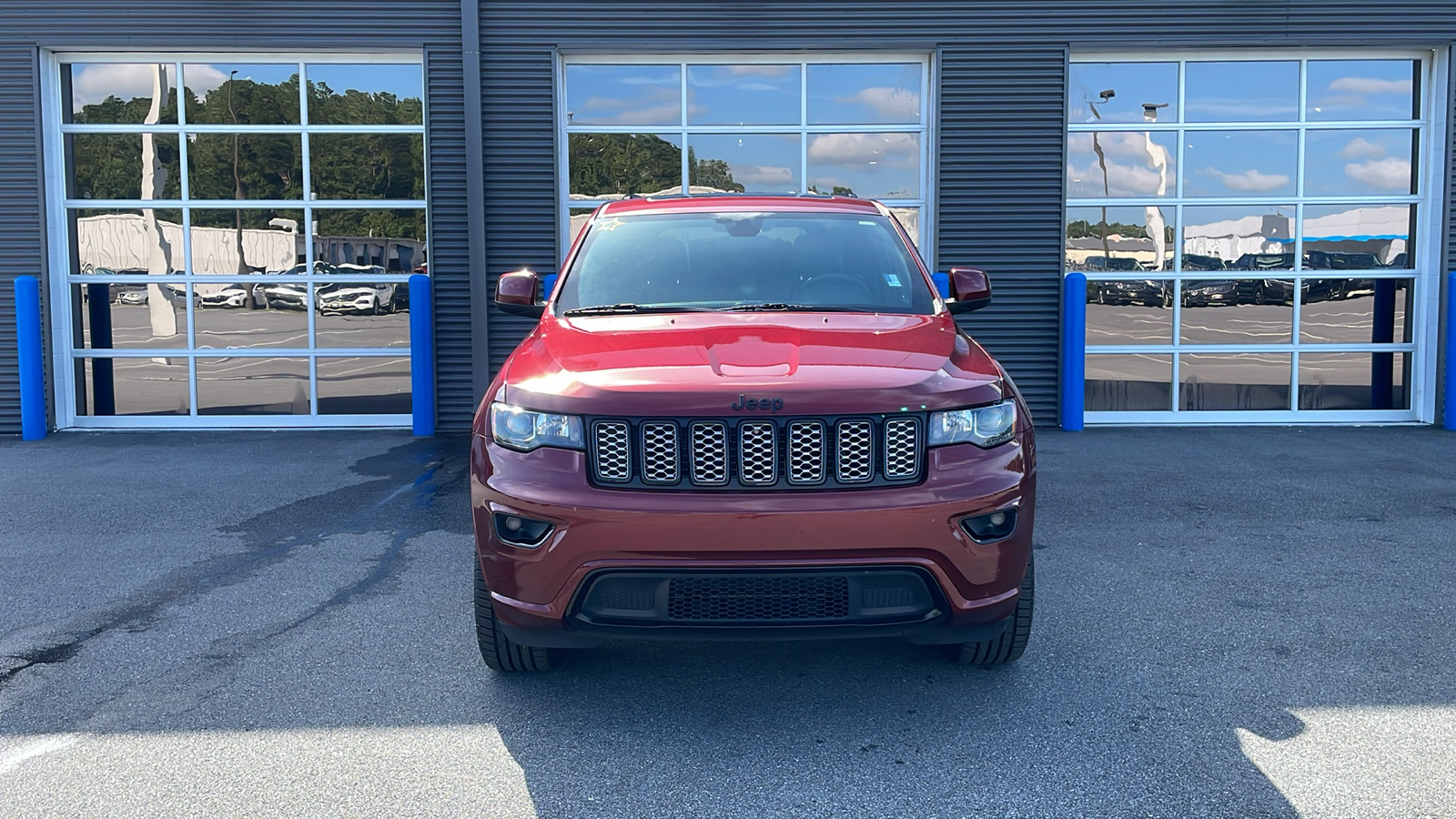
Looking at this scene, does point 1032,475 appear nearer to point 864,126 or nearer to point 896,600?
point 896,600

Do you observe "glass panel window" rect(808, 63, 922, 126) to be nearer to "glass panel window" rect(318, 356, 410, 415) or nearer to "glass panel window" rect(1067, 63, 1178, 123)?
→ "glass panel window" rect(1067, 63, 1178, 123)

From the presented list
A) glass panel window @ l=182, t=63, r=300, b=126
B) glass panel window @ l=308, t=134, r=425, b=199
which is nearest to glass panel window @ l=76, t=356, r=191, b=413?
glass panel window @ l=308, t=134, r=425, b=199

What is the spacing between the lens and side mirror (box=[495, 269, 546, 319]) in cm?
473

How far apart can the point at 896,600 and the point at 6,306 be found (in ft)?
32.6

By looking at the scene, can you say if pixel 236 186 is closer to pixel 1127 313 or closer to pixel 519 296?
pixel 519 296

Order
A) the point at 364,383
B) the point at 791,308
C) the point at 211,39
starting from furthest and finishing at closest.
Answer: the point at 364,383, the point at 211,39, the point at 791,308

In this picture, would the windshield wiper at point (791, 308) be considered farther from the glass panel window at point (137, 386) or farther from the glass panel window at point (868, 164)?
the glass panel window at point (137, 386)

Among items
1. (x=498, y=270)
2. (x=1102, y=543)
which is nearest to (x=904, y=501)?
(x=1102, y=543)

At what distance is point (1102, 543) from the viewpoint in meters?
6.02

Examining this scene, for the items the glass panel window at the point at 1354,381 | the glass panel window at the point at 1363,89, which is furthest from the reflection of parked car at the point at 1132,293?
the glass panel window at the point at 1363,89

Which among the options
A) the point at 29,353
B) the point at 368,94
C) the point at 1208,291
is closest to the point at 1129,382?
the point at 1208,291

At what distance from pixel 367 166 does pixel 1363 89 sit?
9.09 m

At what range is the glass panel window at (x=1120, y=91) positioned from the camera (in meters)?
10.6

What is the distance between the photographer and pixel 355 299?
10.9 m
